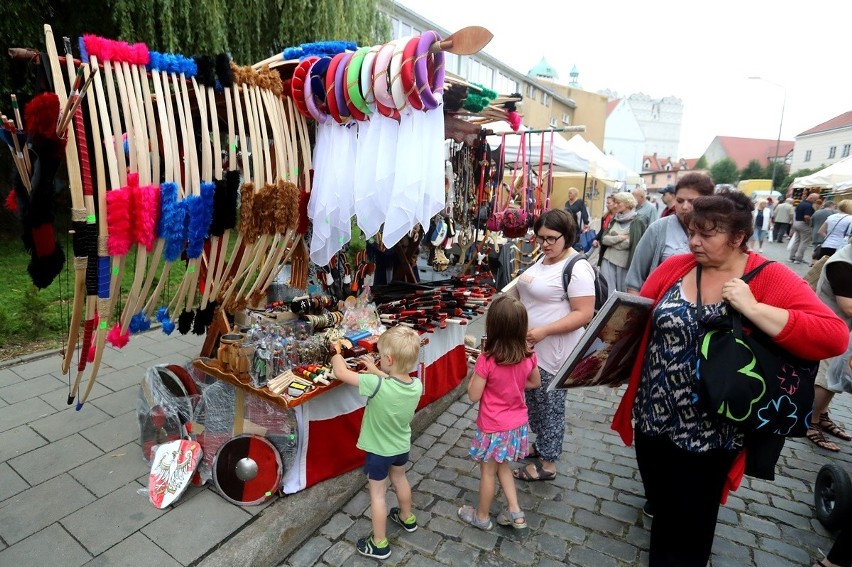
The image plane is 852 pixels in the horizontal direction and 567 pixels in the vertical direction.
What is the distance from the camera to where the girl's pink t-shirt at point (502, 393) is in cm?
238

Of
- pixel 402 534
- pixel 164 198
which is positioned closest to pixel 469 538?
pixel 402 534

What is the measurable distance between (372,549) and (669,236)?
2533 mm

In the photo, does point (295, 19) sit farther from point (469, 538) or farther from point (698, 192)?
point (469, 538)

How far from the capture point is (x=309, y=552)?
2.34 m

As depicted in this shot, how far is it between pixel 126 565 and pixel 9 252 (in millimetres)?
7606

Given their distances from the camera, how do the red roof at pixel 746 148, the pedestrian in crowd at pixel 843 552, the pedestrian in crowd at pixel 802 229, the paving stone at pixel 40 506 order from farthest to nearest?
1. the red roof at pixel 746 148
2. the pedestrian in crowd at pixel 802 229
3. the paving stone at pixel 40 506
4. the pedestrian in crowd at pixel 843 552

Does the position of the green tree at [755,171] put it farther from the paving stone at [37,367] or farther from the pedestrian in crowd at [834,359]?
the paving stone at [37,367]

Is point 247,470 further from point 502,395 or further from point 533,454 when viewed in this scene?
point 533,454

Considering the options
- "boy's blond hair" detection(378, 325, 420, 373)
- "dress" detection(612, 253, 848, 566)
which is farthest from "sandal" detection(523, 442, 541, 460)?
"boy's blond hair" detection(378, 325, 420, 373)

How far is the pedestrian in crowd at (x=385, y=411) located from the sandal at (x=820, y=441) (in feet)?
10.3

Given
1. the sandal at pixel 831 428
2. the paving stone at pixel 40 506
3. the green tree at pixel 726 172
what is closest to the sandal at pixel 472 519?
the paving stone at pixel 40 506

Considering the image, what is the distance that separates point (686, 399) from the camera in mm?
1882

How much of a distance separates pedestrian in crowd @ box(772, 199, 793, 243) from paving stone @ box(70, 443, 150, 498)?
1897cm

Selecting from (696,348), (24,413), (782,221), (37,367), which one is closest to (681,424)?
(696,348)
